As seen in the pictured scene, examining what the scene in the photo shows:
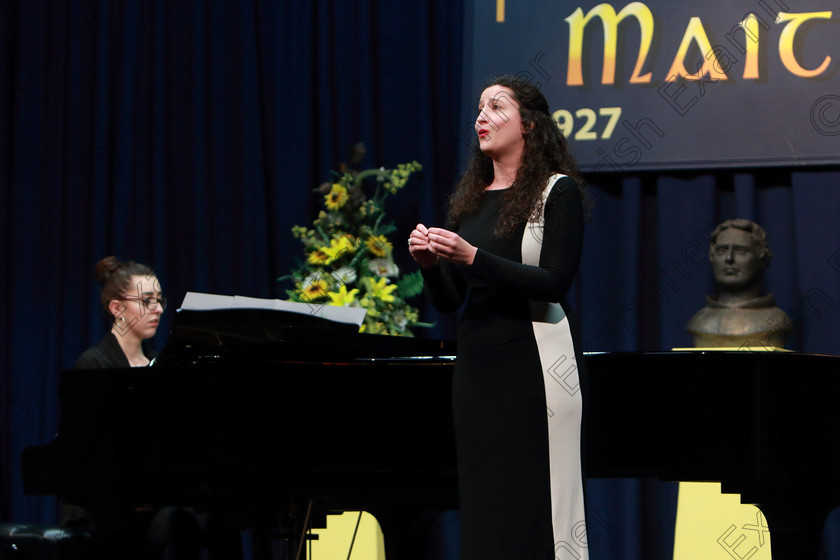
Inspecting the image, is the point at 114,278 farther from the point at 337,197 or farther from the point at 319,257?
the point at 337,197

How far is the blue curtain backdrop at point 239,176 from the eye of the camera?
4617mm

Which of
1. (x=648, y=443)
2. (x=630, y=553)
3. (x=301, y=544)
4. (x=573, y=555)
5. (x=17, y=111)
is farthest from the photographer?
(x=17, y=111)

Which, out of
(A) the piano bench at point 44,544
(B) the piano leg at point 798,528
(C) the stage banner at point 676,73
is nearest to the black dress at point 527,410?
(B) the piano leg at point 798,528

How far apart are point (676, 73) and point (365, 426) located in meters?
2.53

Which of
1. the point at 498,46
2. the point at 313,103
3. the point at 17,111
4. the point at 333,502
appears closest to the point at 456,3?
the point at 498,46

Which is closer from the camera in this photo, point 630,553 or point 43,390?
point 630,553

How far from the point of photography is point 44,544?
3217 mm

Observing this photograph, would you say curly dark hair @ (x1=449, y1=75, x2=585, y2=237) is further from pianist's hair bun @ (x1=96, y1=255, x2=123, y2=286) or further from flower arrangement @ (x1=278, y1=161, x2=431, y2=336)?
pianist's hair bun @ (x1=96, y1=255, x2=123, y2=286)

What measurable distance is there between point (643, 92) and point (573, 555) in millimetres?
2906

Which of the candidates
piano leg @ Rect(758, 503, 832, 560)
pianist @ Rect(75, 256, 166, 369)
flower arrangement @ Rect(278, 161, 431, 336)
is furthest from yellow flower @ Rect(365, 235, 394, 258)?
piano leg @ Rect(758, 503, 832, 560)

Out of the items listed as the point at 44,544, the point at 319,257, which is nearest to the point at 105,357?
the point at 44,544

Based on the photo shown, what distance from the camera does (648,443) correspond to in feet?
8.93

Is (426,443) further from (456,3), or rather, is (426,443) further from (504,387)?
(456,3)

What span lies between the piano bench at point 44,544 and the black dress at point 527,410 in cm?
158
